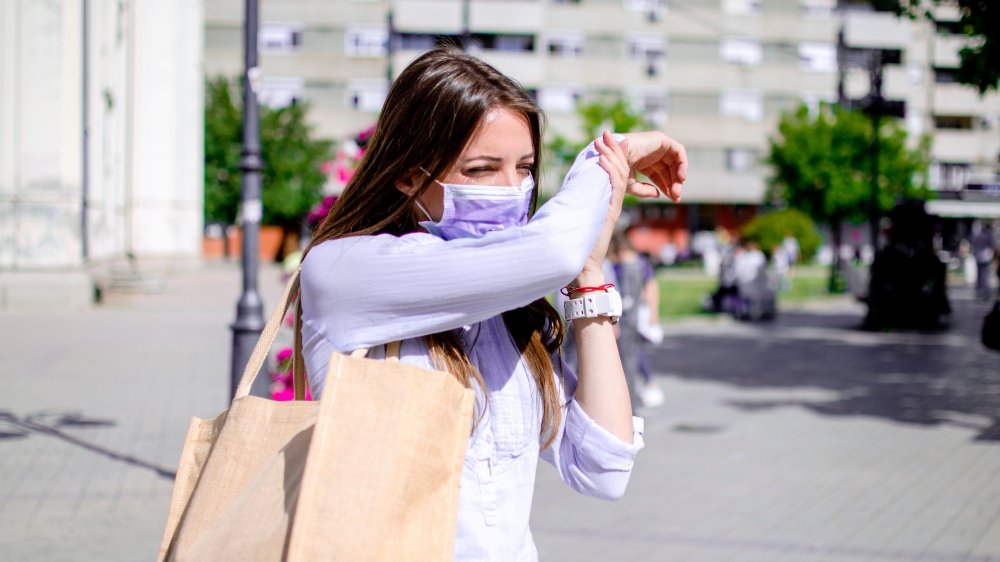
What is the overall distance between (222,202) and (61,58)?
29.6 meters

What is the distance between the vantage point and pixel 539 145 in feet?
6.46

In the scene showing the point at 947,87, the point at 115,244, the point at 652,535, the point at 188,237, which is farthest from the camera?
the point at 947,87

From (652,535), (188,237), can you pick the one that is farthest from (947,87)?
(652,535)

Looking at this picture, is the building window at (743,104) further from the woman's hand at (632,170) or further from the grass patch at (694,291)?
the woman's hand at (632,170)

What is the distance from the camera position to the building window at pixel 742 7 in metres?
57.8

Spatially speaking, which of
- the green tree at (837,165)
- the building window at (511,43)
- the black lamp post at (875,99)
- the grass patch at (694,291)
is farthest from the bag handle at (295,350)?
the building window at (511,43)

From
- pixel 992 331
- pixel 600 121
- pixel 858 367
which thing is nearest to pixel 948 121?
pixel 600 121

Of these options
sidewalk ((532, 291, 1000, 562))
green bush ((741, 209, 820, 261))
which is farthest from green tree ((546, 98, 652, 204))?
sidewalk ((532, 291, 1000, 562))

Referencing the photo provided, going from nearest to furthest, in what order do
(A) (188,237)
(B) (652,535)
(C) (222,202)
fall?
(B) (652,535), (A) (188,237), (C) (222,202)

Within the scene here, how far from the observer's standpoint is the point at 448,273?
1648 millimetres

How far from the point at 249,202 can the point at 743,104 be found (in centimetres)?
5361

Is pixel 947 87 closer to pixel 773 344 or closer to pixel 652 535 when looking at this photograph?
pixel 773 344

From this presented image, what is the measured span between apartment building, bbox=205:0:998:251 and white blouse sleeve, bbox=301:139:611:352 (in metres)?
51.2

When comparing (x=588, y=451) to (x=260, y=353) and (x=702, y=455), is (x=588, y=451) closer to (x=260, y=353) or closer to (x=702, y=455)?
(x=260, y=353)
